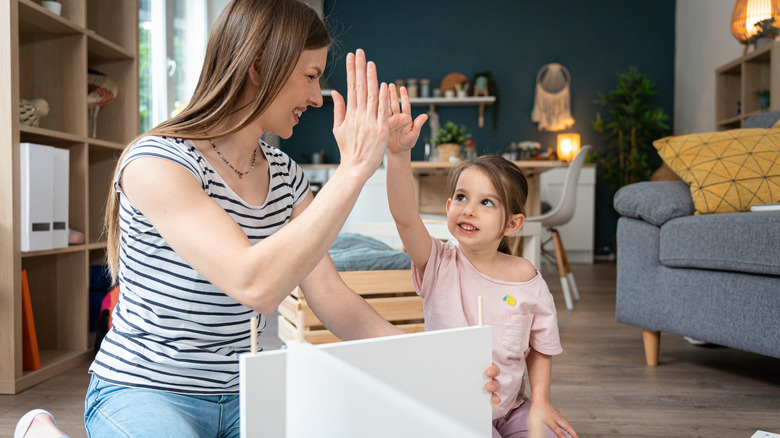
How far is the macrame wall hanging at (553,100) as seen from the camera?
257 inches

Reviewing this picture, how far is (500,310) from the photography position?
1187 millimetres

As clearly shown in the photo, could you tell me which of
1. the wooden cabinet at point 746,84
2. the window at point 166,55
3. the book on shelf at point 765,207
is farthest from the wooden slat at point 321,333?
the wooden cabinet at point 746,84

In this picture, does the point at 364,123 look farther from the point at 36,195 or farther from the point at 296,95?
the point at 36,195

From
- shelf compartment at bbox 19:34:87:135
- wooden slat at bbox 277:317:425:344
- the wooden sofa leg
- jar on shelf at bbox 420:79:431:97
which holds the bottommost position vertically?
the wooden sofa leg

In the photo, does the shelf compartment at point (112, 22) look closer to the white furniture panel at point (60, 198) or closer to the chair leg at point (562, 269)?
the white furniture panel at point (60, 198)

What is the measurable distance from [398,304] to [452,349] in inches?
52.6

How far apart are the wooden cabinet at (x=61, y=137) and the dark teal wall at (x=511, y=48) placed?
3905 mm

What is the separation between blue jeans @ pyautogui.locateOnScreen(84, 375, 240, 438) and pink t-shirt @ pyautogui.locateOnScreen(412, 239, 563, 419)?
43 cm

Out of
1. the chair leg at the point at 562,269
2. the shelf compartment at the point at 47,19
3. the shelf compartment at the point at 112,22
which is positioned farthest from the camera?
the chair leg at the point at 562,269

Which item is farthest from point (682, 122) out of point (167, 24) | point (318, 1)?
point (167, 24)

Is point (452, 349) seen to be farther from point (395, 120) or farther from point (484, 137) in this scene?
point (484, 137)

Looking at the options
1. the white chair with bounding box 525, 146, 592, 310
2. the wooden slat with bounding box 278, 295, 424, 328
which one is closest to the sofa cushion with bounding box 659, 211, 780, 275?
the wooden slat with bounding box 278, 295, 424, 328

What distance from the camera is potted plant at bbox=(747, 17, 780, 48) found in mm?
3875

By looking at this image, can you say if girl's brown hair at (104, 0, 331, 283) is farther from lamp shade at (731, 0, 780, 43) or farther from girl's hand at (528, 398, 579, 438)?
lamp shade at (731, 0, 780, 43)
